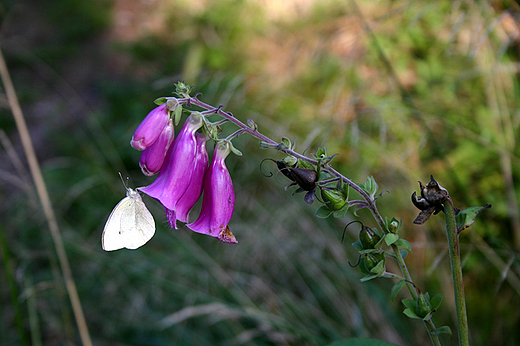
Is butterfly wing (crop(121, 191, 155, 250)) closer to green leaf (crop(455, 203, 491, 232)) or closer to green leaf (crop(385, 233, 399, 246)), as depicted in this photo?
green leaf (crop(385, 233, 399, 246))

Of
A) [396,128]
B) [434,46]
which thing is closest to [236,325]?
[396,128]

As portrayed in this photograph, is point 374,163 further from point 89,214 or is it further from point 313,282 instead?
point 89,214

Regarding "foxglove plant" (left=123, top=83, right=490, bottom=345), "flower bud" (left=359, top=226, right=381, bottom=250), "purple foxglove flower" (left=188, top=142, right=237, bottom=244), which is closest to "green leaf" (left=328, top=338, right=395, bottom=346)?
"foxglove plant" (left=123, top=83, right=490, bottom=345)

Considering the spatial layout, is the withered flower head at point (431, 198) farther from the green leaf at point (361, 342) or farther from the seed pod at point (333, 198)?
the green leaf at point (361, 342)

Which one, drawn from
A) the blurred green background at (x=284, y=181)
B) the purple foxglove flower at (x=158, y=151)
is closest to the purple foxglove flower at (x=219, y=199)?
the purple foxglove flower at (x=158, y=151)

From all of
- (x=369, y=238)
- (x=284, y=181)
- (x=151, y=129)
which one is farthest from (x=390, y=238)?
(x=284, y=181)

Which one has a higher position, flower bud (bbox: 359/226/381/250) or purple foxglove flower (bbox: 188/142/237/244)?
purple foxglove flower (bbox: 188/142/237/244)
